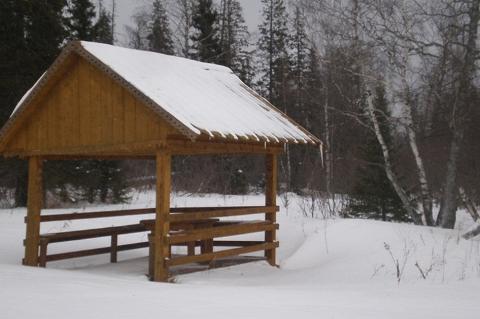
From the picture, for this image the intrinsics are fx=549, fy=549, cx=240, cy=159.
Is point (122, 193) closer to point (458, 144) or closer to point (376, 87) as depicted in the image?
point (376, 87)

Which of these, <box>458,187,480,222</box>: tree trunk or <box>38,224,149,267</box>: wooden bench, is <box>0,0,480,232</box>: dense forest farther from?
<box>38,224,149,267</box>: wooden bench

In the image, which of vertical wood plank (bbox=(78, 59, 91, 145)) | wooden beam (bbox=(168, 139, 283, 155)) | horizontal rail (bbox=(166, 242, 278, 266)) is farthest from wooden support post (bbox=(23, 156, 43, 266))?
horizontal rail (bbox=(166, 242, 278, 266))

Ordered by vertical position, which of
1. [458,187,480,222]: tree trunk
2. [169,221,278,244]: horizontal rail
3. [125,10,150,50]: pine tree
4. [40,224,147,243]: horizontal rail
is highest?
[125,10,150,50]: pine tree

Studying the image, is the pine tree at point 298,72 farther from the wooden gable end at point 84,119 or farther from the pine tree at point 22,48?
the wooden gable end at point 84,119

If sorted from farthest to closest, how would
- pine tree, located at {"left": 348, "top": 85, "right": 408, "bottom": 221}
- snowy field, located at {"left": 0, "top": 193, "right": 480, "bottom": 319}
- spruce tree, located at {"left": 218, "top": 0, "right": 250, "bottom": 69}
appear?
spruce tree, located at {"left": 218, "top": 0, "right": 250, "bottom": 69} → pine tree, located at {"left": 348, "top": 85, "right": 408, "bottom": 221} → snowy field, located at {"left": 0, "top": 193, "right": 480, "bottom": 319}

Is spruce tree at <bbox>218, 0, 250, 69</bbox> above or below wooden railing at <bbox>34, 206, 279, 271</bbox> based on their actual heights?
above

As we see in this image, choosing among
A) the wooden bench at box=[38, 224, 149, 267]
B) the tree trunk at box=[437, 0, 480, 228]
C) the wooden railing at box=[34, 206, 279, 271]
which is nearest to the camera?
the wooden railing at box=[34, 206, 279, 271]

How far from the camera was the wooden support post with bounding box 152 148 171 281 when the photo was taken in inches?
358

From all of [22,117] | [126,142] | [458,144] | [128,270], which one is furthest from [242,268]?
[458,144]

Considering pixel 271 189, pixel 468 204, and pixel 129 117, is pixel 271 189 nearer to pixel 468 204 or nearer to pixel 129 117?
pixel 129 117

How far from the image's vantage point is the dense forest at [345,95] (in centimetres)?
1477

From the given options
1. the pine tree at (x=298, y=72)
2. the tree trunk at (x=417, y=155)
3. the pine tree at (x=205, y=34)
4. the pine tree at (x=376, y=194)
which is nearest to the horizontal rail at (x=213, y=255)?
the tree trunk at (x=417, y=155)

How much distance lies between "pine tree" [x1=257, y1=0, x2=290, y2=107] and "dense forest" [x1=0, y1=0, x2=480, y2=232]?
0.14 m

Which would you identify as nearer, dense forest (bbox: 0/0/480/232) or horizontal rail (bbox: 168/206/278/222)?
horizontal rail (bbox: 168/206/278/222)
